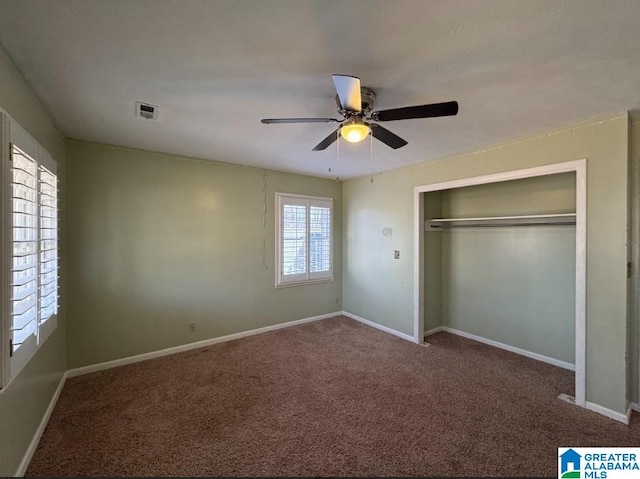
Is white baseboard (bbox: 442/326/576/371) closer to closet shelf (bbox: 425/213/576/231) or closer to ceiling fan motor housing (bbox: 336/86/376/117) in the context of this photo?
closet shelf (bbox: 425/213/576/231)

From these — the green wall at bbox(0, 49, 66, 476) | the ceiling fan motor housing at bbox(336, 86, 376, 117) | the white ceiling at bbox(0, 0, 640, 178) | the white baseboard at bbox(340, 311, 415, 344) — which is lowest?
the white baseboard at bbox(340, 311, 415, 344)

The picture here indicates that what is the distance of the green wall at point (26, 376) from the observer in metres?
1.64

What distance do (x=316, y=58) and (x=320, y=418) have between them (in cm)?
261

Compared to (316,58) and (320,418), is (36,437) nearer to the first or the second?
(320,418)

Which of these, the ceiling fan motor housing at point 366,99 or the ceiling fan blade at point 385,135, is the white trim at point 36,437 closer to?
the ceiling fan motor housing at point 366,99

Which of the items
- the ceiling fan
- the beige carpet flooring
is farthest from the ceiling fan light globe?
the beige carpet flooring

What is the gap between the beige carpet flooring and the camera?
192cm

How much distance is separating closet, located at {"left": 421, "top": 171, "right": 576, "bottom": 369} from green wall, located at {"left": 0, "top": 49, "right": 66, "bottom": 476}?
159 inches

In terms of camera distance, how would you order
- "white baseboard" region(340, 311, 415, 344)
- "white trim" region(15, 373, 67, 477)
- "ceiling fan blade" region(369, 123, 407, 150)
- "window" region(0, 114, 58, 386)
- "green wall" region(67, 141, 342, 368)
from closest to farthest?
1. "window" region(0, 114, 58, 386)
2. "white trim" region(15, 373, 67, 477)
3. "ceiling fan blade" region(369, 123, 407, 150)
4. "green wall" region(67, 141, 342, 368)
5. "white baseboard" region(340, 311, 415, 344)

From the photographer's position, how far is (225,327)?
4.07 m

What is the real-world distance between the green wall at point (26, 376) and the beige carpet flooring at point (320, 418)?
22 cm

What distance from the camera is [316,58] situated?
163cm

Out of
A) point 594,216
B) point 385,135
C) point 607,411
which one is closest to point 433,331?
point 607,411

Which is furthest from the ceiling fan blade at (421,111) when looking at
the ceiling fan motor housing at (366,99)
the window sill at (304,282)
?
the window sill at (304,282)
